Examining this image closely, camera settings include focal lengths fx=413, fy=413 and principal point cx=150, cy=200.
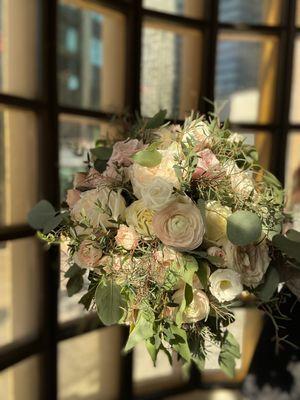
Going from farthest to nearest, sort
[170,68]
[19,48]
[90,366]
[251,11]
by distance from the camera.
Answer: [251,11], [170,68], [90,366], [19,48]

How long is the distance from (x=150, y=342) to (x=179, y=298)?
11 centimetres

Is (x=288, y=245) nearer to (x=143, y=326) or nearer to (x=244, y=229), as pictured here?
(x=244, y=229)

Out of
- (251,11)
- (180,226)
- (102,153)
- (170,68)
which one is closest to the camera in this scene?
(180,226)

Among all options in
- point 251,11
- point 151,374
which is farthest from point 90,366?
point 251,11

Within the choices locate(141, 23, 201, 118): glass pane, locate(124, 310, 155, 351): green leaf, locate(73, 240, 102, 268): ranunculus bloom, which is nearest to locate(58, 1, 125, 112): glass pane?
locate(141, 23, 201, 118): glass pane

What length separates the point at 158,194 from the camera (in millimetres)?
634

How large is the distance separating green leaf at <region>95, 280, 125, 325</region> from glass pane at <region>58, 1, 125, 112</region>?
861mm

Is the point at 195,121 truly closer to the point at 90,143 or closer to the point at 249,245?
the point at 249,245

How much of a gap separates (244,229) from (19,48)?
3.15 ft

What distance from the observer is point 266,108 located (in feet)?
6.04

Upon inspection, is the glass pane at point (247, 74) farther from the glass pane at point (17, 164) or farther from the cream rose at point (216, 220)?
the cream rose at point (216, 220)

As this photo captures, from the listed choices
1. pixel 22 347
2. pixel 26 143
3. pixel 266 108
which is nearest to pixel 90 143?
pixel 26 143

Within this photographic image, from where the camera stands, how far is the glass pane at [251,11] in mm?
1737

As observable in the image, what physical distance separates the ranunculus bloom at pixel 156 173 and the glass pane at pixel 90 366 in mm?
955
